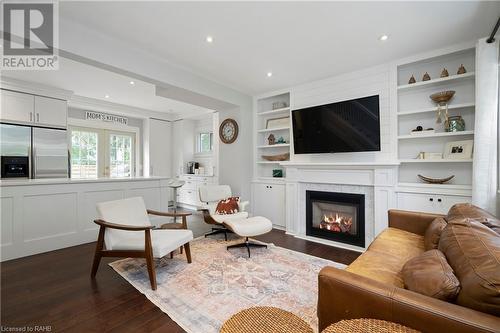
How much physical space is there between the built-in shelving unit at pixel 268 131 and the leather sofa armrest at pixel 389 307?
129 inches

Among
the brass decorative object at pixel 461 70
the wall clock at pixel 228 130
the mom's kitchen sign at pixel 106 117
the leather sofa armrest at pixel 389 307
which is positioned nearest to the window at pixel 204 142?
the wall clock at pixel 228 130

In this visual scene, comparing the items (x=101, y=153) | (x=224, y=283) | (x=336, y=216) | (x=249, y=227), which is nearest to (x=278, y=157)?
(x=336, y=216)

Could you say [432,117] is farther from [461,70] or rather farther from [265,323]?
[265,323]

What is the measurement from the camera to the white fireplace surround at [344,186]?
10.4 feet

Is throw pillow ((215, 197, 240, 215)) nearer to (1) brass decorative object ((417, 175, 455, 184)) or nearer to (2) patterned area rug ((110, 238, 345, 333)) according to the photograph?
(2) patterned area rug ((110, 238, 345, 333))

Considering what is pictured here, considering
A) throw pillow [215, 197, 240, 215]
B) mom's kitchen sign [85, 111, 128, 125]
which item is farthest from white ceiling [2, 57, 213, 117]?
throw pillow [215, 197, 240, 215]

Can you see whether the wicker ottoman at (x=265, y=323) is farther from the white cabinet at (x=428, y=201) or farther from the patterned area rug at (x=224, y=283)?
the white cabinet at (x=428, y=201)

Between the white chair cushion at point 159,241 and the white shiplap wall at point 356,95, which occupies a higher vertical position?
the white shiplap wall at point 356,95

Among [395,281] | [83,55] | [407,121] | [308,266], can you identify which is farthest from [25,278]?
[407,121]

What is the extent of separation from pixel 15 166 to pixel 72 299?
3.58 metres

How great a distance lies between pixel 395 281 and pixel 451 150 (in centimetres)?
233

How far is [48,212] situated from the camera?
321 cm

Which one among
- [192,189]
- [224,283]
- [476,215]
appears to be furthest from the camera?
[192,189]

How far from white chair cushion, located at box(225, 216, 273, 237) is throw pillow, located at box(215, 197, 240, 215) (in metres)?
0.52
